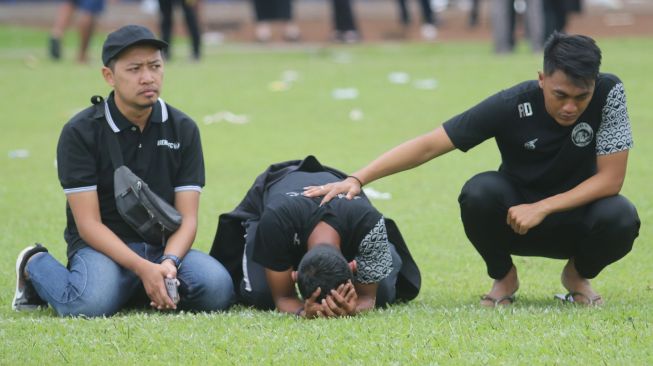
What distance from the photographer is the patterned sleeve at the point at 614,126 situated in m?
5.56

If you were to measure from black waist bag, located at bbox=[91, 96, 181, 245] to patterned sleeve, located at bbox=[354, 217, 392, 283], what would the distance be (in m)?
0.91

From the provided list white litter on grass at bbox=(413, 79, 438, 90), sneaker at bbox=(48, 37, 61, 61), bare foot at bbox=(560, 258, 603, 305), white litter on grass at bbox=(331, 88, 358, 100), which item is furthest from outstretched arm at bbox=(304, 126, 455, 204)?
sneaker at bbox=(48, 37, 61, 61)

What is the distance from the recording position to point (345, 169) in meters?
10.2

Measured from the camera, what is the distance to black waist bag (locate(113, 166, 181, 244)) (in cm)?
574

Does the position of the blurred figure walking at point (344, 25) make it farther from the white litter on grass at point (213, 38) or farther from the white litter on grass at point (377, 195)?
the white litter on grass at point (377, 195)

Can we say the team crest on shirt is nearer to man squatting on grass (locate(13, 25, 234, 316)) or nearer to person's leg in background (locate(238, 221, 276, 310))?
person's leg in background (locate(238, 221, 276, 310))

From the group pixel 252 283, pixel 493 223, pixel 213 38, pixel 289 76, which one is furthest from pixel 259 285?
pixel 213 38

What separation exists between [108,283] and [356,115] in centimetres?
790

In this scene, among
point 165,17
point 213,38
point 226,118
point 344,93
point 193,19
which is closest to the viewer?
point 226,118

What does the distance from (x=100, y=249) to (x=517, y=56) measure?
12159 millimetres

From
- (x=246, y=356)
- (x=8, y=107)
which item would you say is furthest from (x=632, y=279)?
(x=8, y=107)

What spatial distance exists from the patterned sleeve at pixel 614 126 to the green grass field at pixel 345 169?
0.70m

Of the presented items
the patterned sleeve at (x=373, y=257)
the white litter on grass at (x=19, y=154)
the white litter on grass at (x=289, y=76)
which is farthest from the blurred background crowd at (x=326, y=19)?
the patterned sleeve at (x=373, y=257)

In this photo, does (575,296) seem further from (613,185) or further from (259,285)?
(259,285)
